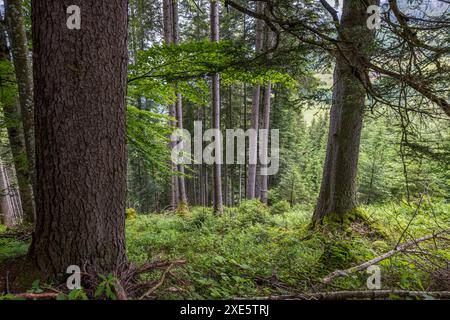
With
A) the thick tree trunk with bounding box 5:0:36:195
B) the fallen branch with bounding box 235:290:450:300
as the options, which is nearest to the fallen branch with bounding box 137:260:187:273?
the fallen branch with bounding box 235:290:450:300

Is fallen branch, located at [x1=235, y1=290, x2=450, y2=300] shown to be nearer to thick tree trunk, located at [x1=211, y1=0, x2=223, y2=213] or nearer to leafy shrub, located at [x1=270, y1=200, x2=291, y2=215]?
thick tree trunk, located at [x1=211, y1=0, x2=223, y2=213]

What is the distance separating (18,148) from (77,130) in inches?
157

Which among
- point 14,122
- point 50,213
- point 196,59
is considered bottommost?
point 50,213

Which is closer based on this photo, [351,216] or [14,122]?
[14,122]

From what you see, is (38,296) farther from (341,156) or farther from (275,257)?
(341,156)

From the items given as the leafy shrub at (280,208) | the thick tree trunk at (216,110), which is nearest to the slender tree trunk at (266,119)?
the leafy shrub at (280,208)

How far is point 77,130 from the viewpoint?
1.77 m

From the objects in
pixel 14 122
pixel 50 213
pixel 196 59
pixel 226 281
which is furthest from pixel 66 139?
pixel 14 122

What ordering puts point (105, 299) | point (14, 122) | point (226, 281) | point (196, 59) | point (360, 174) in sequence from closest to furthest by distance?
point (105, 299)
point (226, 281)
point (196, 59)
point (14, 122)
point (360, 174)

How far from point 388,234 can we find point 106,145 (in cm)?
553

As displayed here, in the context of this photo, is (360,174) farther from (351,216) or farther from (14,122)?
(14,122)

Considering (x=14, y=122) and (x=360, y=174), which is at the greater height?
(x=14, y=122)

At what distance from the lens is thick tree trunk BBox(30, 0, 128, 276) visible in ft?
5.73

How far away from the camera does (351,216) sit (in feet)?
17.1
